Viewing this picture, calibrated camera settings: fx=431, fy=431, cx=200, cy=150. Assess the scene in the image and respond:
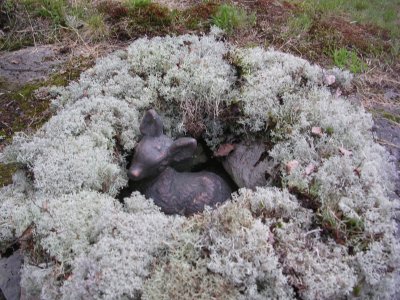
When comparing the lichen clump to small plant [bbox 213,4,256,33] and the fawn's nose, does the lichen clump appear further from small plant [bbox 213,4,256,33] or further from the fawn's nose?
small plant [bbox 213,4,256,33]

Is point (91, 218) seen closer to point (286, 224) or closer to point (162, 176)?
point (162, 176)

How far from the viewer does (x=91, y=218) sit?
92.0 inches

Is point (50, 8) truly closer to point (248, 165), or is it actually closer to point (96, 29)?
point (96, 29)

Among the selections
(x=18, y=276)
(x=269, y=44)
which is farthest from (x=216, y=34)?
(x=18, y=276)

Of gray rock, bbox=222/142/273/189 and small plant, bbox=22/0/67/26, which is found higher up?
gray rock, bbox=222/142/273/189

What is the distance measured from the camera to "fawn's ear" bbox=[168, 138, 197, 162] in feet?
8.84

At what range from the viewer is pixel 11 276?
2609mm

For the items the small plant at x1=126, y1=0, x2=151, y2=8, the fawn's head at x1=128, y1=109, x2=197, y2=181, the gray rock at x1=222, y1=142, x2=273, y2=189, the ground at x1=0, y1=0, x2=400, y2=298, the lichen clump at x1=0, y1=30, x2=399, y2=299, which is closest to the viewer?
the lichen clump at x1=0, y1=30, x2=399, y2=299

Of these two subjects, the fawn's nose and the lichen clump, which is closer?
the lichen clump

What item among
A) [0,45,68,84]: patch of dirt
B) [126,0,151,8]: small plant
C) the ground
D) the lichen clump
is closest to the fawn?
the lichen clump

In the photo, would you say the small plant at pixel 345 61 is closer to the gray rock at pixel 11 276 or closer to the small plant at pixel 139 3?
the small plant at pixel 139 3

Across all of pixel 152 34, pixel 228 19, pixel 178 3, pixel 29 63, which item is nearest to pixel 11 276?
pixel 29 63

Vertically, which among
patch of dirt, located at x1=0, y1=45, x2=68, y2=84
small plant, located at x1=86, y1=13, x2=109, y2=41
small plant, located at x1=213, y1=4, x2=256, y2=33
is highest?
small plant, located at x1=213, y1=4, x2=256, y2=33

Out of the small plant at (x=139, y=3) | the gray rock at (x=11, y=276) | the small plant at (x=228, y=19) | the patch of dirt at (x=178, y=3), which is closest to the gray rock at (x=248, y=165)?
the gray rock at (x=11, y=276)
